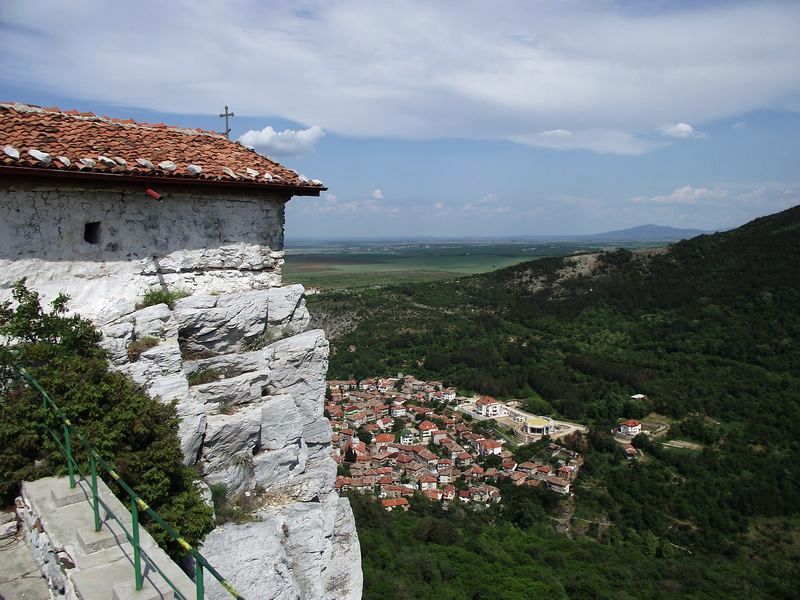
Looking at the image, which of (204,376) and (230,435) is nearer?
(230,435)

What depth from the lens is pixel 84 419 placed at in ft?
19.4

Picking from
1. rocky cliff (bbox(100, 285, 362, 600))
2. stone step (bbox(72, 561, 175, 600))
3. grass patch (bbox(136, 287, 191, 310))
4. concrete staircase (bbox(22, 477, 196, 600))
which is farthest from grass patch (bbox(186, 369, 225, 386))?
stone step (bbox(72, 561, 175, 600))

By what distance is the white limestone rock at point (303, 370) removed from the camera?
27.4 ft

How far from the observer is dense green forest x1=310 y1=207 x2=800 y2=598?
120ft

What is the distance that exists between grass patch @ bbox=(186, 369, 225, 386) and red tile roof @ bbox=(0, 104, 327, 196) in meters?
2.79

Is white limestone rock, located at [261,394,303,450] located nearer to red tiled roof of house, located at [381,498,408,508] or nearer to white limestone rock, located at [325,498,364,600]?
white limestone rock, located at [325,498,364,600]

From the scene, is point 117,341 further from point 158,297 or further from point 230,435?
point 230,435

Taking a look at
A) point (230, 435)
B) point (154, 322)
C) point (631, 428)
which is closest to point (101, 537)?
point (230, 435)

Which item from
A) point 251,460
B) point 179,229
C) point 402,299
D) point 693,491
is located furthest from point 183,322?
point 402,299

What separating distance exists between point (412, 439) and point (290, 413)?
149 feet

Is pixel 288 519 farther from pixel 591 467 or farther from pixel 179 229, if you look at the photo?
pixel 591 467

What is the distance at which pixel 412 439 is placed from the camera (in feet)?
170

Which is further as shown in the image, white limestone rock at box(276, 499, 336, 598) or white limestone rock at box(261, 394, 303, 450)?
white limestone rock at box(261, 394, 303, 450)

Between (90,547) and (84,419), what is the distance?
184 centimetres
